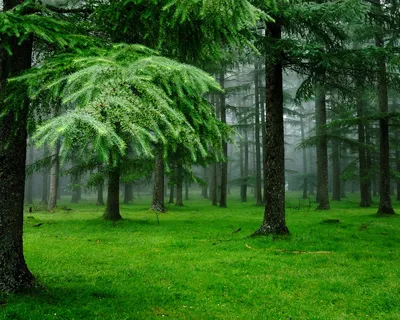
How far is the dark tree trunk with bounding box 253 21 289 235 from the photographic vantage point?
1071 centimetres

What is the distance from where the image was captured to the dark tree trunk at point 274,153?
10.7 metres

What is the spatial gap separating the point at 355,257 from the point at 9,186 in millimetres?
7956

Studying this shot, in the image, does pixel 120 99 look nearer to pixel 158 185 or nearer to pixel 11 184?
pixel 11 184

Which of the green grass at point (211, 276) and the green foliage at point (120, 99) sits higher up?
the green foliage at point (120, 99)

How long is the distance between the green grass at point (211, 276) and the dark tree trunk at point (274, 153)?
0.65 metres

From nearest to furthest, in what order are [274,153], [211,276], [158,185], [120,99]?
[120,99] < [211,276] < [274,153] < [158,185]

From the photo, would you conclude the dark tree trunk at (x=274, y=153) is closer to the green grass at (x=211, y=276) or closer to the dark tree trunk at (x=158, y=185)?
the green grass at (x=211, y=276)

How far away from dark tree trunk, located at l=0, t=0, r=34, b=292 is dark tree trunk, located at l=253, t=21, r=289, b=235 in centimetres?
711

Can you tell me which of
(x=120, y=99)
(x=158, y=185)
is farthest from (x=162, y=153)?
(x=158, y=185)

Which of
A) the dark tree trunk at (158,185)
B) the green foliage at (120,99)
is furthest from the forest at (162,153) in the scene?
the dark tree trunk at (158,185)

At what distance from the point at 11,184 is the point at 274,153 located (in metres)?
7.32

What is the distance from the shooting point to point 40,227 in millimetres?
14484

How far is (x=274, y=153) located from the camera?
10.7 metres

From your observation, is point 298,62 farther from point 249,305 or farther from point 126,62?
point 126,62
